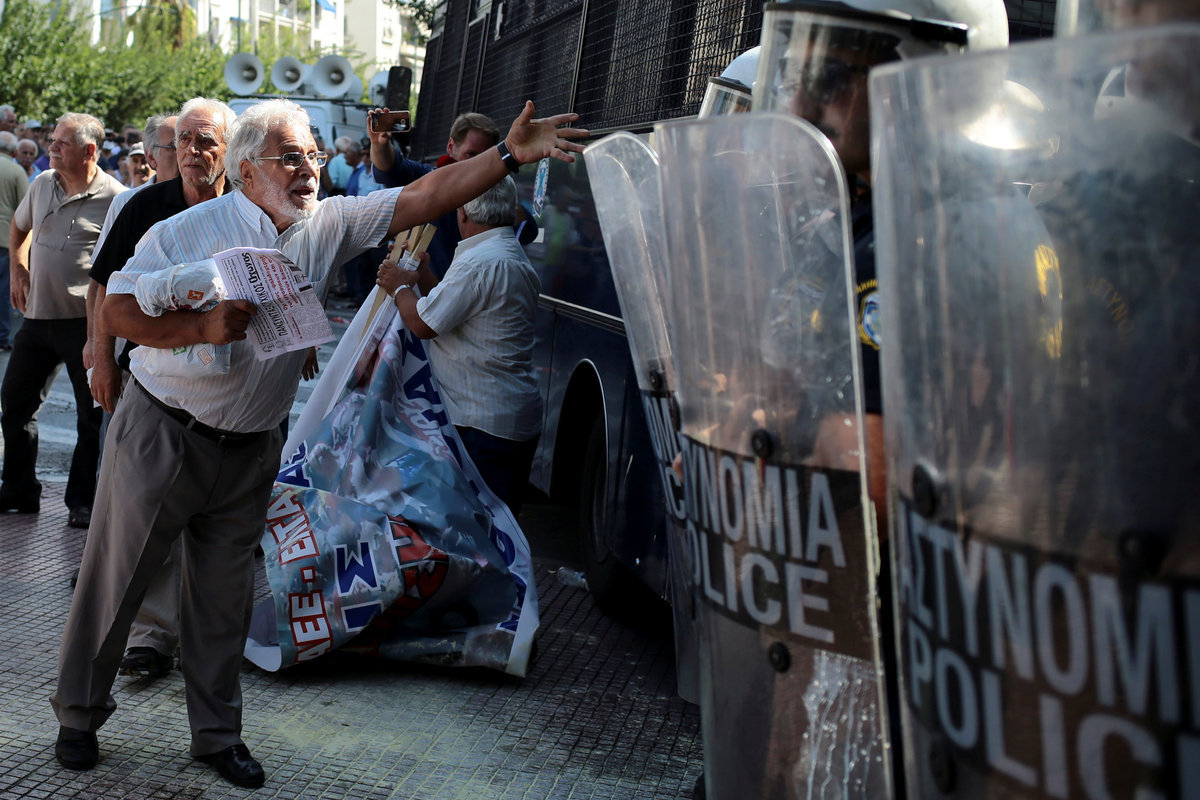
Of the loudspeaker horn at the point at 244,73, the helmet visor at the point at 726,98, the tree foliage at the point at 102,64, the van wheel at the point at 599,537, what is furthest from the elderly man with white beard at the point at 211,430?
the tree foliage at the point at 102,64

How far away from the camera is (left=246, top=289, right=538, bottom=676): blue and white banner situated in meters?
3.98

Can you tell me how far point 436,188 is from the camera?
3244 mm

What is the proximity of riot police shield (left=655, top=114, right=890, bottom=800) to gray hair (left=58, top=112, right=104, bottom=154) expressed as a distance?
17.3ft

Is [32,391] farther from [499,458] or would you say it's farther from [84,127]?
[499,458]

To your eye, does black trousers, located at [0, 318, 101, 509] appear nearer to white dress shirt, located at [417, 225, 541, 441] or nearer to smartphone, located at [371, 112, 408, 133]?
smartphone, located at [371, 112, 408, 133]

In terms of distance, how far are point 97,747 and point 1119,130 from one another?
123 inches

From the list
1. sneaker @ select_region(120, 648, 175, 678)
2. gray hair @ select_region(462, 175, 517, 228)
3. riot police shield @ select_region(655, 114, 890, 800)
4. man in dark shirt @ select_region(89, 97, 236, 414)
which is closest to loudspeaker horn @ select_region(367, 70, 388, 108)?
gray hair @ select_region(462, 175, 517, 228)

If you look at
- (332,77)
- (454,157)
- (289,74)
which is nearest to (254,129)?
(454,157)

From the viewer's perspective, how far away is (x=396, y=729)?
3.69m

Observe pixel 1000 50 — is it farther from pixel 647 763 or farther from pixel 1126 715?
pixel 647 763

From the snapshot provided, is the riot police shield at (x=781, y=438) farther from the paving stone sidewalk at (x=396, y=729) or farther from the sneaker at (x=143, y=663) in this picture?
the sneaker at (x=143, y=663)

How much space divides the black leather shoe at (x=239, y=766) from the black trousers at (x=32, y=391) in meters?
2.90

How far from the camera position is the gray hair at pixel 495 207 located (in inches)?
186

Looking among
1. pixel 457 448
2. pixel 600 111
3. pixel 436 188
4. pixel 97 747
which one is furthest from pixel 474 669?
pixel 600 111
